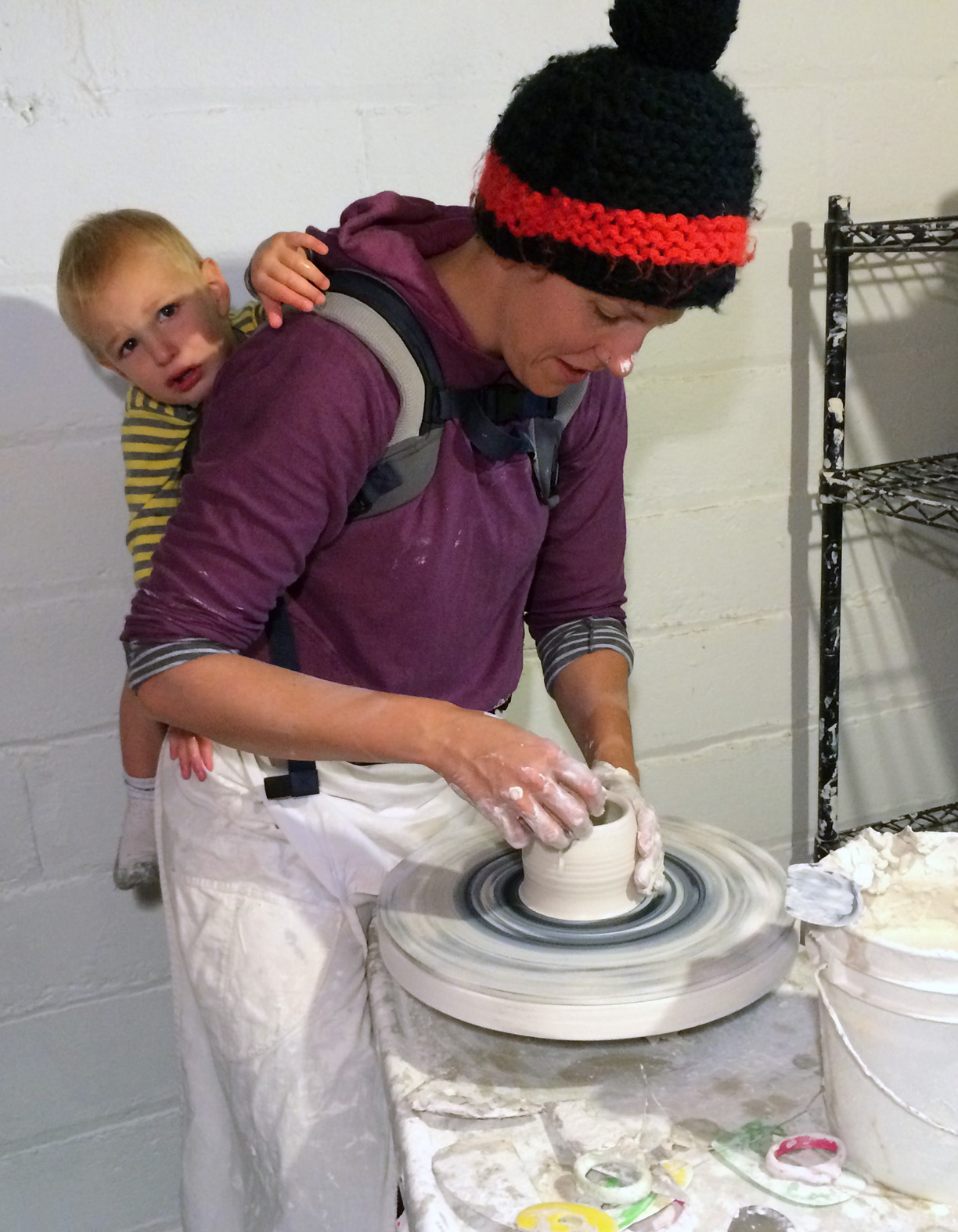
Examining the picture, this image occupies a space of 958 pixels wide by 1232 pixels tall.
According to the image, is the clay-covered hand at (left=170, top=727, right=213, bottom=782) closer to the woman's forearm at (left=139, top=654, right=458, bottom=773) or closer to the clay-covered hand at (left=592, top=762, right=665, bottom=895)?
the woman's forearm at (left=139, top=654, right=458, bottom=773)

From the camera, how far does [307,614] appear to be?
3.89 feet

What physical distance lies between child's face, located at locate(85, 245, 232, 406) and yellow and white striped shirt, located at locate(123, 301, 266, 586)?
0.07 ft

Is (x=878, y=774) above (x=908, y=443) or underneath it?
underneath

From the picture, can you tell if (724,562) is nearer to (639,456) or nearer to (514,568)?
(639,456)

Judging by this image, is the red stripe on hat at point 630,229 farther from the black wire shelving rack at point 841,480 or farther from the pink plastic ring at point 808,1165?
the black wire shelving rack at point 841,480

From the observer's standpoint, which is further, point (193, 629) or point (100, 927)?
point (100, 927)

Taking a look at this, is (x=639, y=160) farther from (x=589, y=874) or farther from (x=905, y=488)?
(x=905, y=488)

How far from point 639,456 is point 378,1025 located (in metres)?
1.04

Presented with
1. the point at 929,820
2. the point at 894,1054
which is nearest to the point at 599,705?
the point at 894,1054

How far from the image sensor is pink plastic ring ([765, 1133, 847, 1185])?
2.48ft

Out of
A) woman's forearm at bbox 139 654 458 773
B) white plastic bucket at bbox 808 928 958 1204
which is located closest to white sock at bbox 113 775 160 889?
woman's forearm at bbox 139 654 458 773

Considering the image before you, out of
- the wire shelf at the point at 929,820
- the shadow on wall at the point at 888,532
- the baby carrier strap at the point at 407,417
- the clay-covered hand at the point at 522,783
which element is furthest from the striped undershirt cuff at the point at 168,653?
the wire shelf at the point at 929,820

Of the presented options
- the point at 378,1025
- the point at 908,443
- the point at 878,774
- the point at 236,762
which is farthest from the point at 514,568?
the point at 878,774

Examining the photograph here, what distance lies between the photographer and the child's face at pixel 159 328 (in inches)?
50.5
